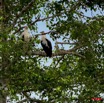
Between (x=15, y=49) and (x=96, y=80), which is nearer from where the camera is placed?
(x=15, y=49)

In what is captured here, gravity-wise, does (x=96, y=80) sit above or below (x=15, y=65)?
below

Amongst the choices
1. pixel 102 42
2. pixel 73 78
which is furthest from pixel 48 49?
pixel 102 42

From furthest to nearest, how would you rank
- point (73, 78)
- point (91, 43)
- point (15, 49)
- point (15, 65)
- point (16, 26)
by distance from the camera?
point (16, 26), point (91, 43), point (73, 78), point (15, 65), point (15, 49)

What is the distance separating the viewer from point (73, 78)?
57.0 ft

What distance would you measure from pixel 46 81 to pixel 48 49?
233 centimetres

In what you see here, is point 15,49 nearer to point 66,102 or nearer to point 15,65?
point 15,65

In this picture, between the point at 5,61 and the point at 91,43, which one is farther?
the point at 91,43

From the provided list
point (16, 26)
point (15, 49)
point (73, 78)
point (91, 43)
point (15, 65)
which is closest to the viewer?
point (15, 49)

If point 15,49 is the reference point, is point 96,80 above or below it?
below

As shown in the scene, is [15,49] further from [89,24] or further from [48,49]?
[89,24]

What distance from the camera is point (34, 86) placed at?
16.7 m

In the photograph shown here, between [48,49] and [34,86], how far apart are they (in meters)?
2.38

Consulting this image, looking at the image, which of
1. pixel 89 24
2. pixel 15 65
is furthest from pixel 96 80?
pixel 15 65

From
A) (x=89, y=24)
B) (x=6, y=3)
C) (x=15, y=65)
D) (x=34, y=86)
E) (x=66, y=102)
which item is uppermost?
(x=6, y=3)
